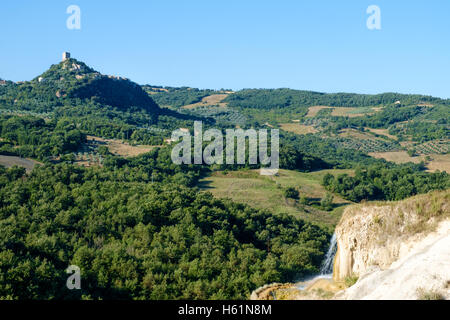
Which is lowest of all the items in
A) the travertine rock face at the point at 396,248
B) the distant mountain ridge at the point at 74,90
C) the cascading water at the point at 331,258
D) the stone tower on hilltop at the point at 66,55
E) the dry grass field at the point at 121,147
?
the cascading water at the point at 331,258

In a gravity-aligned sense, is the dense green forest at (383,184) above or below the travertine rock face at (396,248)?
below

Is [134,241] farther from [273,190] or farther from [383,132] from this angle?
[383,132]

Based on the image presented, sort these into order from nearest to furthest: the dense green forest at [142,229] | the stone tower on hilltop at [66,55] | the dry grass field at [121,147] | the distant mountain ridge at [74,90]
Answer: the dense green forest at [142,229]
the dry grass field at [121,147]
the distant mountain ridge at [74,90]
the stone tower on hilltop at [66,55]

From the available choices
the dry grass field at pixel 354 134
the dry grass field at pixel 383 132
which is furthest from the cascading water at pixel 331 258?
the dry grass field at pixel 383 132

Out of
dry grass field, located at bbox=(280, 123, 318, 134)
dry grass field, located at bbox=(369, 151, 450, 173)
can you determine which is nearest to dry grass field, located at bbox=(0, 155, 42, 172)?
dry grass field, located at bbox=(369, 151, 450, 173)

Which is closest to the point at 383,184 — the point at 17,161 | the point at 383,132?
the point at 17,161

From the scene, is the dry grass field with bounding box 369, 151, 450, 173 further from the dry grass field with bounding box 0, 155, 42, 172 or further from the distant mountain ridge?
the distant mountain ridge

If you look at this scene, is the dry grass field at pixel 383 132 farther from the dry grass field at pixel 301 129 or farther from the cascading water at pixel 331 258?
the cascading water at pixel 331 258

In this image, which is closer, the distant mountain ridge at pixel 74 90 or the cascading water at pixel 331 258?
the cascading water at pixel 331 258

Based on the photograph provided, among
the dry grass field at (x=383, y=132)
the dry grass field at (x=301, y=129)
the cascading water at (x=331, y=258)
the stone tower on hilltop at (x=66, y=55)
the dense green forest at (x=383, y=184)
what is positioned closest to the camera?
the cascading water at (x=331, y=258)

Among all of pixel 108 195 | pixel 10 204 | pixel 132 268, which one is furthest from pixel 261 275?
pixel 10 204

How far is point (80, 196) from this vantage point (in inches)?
1483

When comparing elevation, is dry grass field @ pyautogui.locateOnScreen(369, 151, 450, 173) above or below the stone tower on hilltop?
below

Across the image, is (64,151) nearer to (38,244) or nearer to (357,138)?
(38,244)
